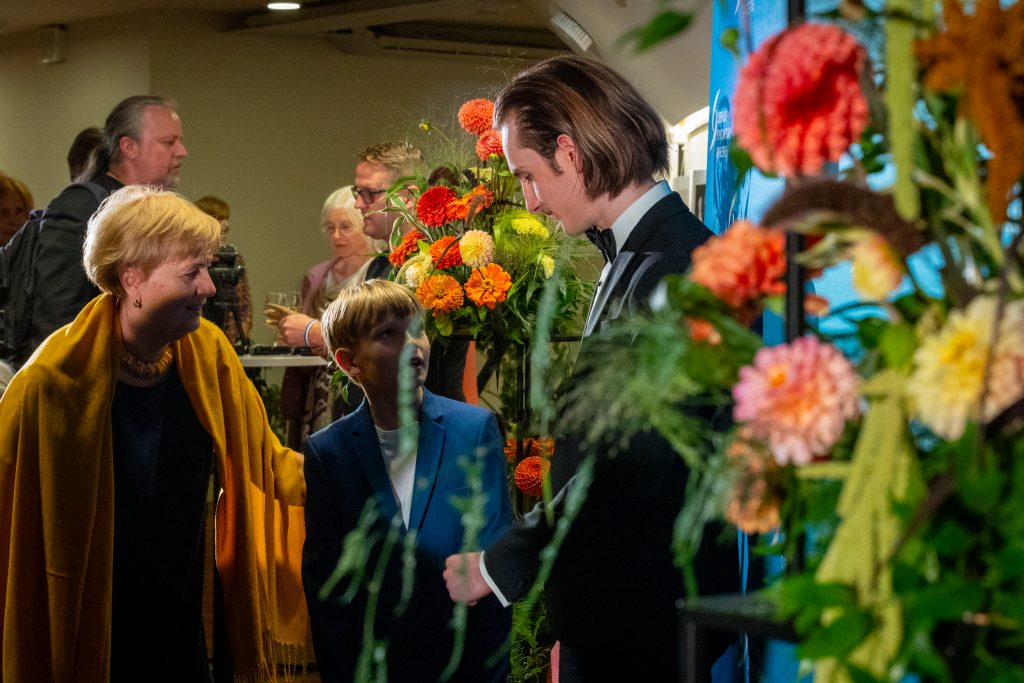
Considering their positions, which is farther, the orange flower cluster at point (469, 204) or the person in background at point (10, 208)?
the person in background at point (10, 208)

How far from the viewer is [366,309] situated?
2344 mm

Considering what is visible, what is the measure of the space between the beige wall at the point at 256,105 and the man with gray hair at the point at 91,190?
430 cm

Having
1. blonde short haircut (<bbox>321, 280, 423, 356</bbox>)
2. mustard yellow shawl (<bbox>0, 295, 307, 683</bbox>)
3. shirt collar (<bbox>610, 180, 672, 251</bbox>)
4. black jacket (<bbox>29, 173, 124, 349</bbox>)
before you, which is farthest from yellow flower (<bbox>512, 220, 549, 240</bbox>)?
black jacket (<bbox>29, 173, 124, 349</bbox>)

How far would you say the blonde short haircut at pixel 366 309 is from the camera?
2.34 meters

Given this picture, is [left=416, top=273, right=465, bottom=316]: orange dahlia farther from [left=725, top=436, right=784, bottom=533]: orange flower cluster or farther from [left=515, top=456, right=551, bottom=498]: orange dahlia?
[left=725, top=436, right=784, bottom=533]: orange flower cluster

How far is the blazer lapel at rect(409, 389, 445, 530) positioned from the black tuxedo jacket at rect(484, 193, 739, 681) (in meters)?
0.56

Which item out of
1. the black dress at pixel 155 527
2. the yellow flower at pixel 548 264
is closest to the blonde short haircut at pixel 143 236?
the black dress at pixel 155 527

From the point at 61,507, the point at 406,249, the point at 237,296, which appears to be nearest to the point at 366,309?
the point at 406,249

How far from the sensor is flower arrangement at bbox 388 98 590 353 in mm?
2336

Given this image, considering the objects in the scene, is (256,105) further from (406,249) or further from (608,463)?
(608,463)

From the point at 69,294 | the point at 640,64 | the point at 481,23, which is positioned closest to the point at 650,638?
the point at 640,64

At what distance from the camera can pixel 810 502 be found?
70 cm

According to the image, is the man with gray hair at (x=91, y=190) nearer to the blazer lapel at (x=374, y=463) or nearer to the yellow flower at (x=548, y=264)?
the blazer lapel at (x=374, y=463)

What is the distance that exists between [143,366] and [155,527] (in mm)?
297
